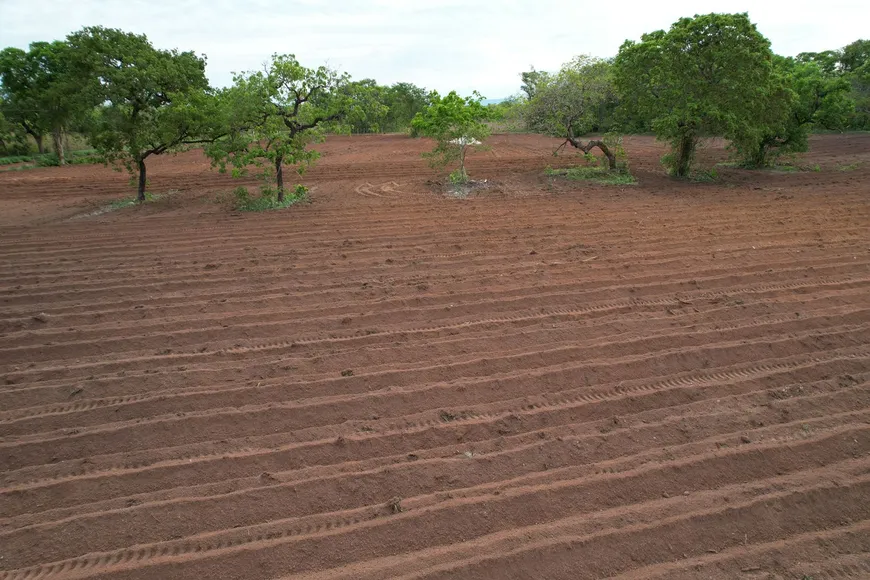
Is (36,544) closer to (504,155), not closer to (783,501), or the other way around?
(783,501)

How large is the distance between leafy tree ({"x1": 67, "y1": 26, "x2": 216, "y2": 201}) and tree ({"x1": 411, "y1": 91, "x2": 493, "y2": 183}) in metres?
6.26

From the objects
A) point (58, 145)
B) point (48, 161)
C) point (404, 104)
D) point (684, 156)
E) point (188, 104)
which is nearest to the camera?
point (188, 104)

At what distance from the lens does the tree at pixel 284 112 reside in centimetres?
1270

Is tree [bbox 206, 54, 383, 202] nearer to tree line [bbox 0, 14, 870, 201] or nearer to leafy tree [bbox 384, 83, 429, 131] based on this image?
tree line [bbox 0, 14, 870, 201]

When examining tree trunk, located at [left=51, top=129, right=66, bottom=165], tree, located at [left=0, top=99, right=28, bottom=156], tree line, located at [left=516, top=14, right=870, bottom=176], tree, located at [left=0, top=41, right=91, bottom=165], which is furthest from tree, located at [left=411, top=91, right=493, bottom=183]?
tree, located at [left=0, top=99, right=28, bottom=156]

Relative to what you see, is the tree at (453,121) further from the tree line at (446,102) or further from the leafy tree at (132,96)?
the leafy tree at (132,96)

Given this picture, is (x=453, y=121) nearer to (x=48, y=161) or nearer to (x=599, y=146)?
(x=599, y=146)

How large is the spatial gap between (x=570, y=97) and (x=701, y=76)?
12.0 ft

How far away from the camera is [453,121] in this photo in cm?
1588

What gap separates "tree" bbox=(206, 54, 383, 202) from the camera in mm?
12695

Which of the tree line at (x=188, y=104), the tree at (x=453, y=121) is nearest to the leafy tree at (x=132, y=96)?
the tree line at (x=188, y=104)

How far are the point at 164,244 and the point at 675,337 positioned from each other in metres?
9.09

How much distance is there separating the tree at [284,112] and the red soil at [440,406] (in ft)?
12.9

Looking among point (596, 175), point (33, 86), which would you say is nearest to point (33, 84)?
point (33, 86)
